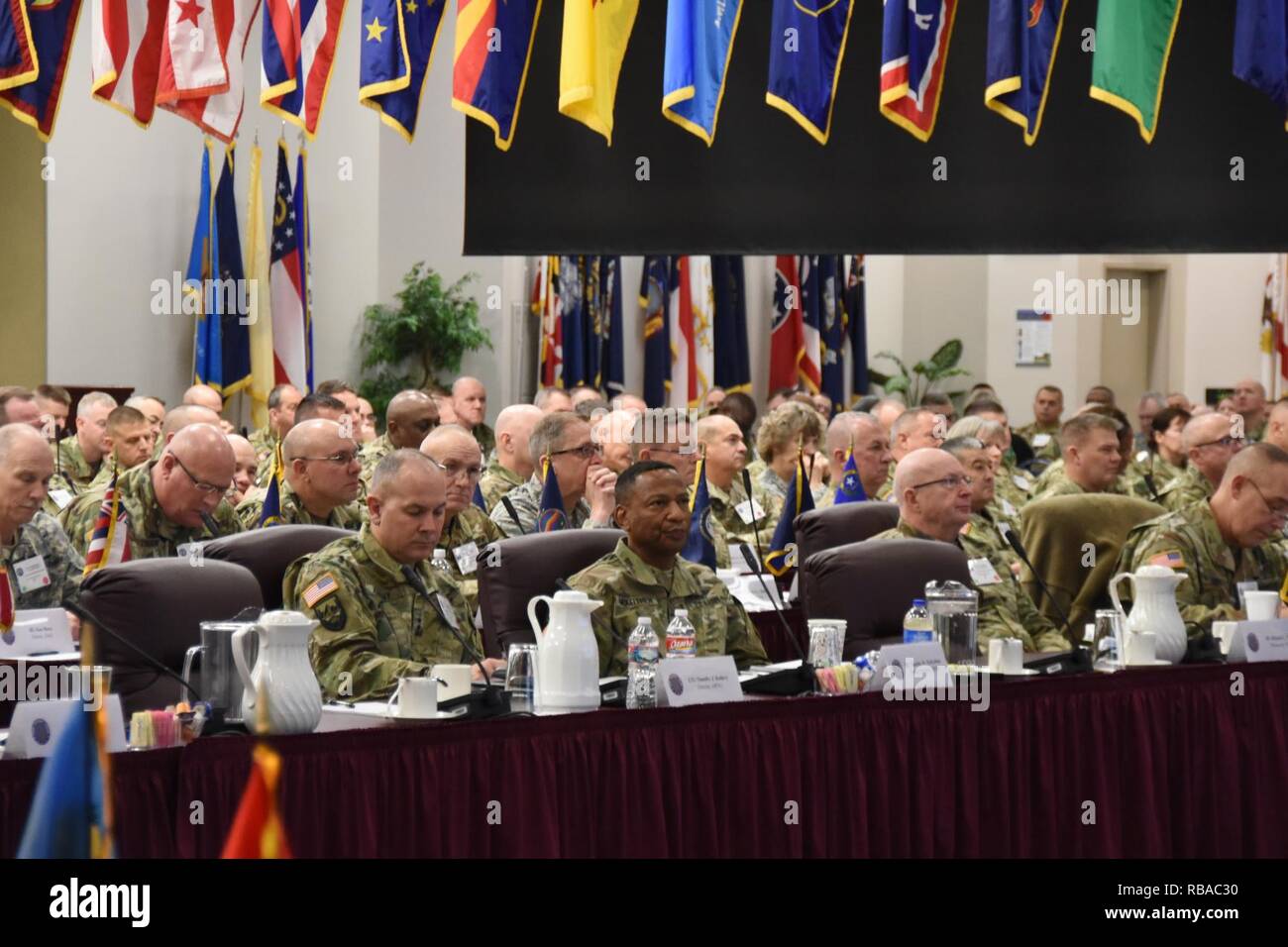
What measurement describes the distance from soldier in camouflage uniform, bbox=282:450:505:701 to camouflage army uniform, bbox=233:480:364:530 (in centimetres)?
130

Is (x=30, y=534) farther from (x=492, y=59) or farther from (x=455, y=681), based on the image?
(x=492, y=59)

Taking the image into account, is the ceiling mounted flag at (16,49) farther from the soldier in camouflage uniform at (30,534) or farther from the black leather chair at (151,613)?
the black leather chair at (151,613)

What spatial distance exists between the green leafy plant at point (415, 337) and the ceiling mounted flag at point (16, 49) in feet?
17.9

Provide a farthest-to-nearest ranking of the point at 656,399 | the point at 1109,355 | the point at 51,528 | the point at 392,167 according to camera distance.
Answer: the point at 1109,355, the point at 656,399, the point at 392,167, the point at 51,528

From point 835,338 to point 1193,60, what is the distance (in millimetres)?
7462

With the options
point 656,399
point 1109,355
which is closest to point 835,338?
point 656,399

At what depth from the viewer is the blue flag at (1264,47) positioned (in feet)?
27.3

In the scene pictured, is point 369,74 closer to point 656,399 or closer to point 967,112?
point 967,112

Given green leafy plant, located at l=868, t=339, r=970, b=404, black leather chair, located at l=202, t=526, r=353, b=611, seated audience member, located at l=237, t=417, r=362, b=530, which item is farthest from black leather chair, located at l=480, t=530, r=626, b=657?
green leafy plant, located at l=868, t=339, r=970, b=404

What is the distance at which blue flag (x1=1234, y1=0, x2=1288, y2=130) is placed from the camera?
8.33 meters

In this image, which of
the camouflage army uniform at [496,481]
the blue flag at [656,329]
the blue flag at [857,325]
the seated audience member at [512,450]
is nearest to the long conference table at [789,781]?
the camouflage army uniform at [496,481]

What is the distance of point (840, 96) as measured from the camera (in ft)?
30.5

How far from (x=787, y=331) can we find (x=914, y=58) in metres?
7.82

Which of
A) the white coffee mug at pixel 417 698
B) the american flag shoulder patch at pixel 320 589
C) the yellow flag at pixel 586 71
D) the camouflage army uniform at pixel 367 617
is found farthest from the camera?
the yellow flag at pixel 586 71
